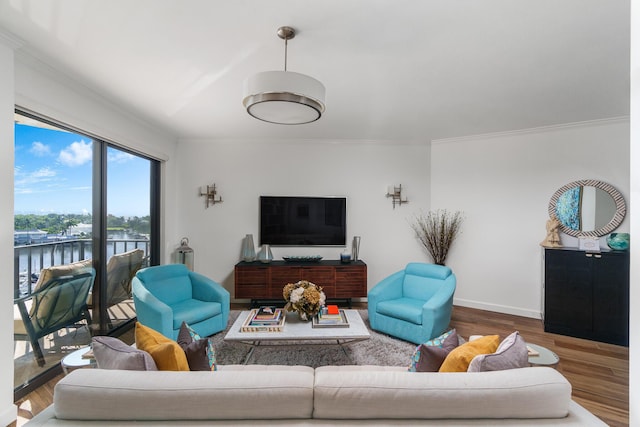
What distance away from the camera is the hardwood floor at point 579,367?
2.17 metres

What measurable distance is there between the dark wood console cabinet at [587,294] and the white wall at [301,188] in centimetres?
166

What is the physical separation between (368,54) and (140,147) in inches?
116

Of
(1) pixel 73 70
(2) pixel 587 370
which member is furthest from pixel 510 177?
(1) pixel 73 70

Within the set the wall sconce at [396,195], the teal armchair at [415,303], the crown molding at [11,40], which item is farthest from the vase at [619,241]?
the crown molding at [11,40]

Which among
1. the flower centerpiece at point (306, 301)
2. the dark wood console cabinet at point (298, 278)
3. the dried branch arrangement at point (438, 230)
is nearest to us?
the flower centerpiece at point (306, 301)

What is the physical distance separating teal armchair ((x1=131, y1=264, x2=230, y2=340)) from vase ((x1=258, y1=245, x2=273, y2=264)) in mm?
1142

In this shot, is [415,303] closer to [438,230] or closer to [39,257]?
[438,230]

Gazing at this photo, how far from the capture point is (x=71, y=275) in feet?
9.22

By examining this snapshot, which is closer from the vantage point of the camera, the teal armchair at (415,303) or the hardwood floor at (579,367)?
the hardwood floor at (579,367)

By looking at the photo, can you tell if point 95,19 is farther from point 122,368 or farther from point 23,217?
point 122,368

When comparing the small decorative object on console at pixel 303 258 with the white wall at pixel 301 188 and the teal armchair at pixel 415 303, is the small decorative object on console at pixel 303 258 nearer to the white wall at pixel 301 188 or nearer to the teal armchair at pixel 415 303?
the white wall at pixel 301 188

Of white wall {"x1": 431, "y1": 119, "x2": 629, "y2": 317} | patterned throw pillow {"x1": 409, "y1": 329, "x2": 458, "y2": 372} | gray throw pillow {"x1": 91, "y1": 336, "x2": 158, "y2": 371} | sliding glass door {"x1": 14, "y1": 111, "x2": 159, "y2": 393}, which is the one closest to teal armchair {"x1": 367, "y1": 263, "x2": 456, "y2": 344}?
white wall {"x1": 431, "y1": 119, "x2": 629, "y2": 317}

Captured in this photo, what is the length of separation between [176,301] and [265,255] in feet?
4.87

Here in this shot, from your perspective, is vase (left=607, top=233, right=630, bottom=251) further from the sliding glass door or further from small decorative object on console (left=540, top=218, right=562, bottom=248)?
the sliding glass door
